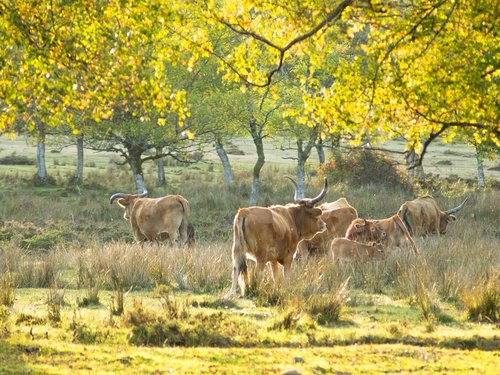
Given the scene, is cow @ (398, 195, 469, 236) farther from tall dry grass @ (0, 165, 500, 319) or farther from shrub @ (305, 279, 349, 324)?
shrub @ (305, 279, 349, 324)

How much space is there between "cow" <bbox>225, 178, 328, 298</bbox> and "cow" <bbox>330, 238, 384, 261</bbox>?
127 cm

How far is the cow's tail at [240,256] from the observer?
1288 centimetres

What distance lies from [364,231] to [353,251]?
7.32 ft

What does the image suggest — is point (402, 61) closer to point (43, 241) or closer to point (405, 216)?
point (405, 216)

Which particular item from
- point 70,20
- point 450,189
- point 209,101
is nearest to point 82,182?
point 209,101

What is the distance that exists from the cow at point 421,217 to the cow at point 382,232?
3.96 meters

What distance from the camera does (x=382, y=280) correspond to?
47.5ft

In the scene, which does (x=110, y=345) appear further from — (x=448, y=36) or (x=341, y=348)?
(x=448, y=36)

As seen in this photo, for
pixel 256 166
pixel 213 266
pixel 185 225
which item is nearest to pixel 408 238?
pixel 213 266

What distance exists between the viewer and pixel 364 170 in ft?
124

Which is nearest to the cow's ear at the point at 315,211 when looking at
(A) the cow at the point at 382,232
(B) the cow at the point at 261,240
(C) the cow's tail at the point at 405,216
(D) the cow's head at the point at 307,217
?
(D) the cow's head at the point at 307,217

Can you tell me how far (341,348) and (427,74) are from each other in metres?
4.07

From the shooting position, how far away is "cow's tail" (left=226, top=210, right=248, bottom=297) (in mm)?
12875

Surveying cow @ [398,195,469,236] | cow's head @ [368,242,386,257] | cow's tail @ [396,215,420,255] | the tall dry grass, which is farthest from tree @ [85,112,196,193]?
cow's head @ [368,242,386,257]
